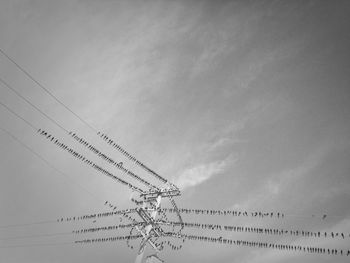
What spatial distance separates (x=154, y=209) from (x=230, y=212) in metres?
5.21

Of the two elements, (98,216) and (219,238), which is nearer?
(219,238)

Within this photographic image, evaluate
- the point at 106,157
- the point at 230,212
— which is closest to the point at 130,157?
the point at 106,157

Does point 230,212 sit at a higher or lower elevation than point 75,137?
lower

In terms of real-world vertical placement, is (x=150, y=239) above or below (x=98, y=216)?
below

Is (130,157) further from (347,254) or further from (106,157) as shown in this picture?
(347,254)

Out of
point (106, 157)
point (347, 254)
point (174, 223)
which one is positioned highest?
point (106, 157)

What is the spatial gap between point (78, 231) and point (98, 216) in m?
1.95

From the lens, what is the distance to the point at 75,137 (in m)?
15.3

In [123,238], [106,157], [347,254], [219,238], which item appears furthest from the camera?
[123,238]

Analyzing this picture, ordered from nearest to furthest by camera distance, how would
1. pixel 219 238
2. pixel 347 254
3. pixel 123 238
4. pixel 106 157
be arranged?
1. pixel 347 254
2. pixel 106 157
3. pixel 219 238
4. pixel 123 238

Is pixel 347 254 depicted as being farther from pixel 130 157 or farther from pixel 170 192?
pixel 130 157

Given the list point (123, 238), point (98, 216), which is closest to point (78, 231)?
point (98, 216)

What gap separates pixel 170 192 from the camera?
1958 cm

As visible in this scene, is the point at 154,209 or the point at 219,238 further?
the point at 154,209
